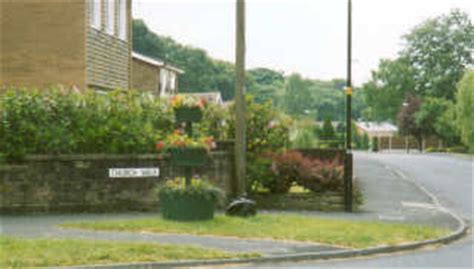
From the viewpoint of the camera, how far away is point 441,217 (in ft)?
67.5

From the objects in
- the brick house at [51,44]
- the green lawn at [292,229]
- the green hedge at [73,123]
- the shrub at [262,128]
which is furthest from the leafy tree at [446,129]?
the green lawn at [292,229]

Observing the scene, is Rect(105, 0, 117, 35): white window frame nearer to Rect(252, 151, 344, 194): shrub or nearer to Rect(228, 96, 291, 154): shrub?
Rect(228, 96, 291, 154): shrub

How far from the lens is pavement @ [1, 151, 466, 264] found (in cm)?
1418

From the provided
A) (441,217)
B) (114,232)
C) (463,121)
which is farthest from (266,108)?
(463,121)

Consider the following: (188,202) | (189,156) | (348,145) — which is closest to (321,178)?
(348,145)

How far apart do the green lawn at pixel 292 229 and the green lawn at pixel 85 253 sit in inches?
89.3

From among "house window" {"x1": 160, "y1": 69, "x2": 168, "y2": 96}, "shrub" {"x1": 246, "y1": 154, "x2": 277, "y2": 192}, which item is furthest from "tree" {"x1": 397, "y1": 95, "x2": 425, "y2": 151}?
"shrub" {"x1": 246, "y1": 154, "x2": 277, "y2": 192}

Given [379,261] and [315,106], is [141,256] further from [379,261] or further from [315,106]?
[315,106]

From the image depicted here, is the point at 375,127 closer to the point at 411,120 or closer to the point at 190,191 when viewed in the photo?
the point at 411,120

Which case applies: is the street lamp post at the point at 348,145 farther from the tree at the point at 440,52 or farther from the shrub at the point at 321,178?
the tree at the point at 440,52

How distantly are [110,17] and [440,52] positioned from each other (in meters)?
80.9

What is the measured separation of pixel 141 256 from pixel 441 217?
10053 mm

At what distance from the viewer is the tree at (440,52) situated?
100750mm

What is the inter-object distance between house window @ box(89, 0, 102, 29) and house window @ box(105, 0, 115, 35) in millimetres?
711
